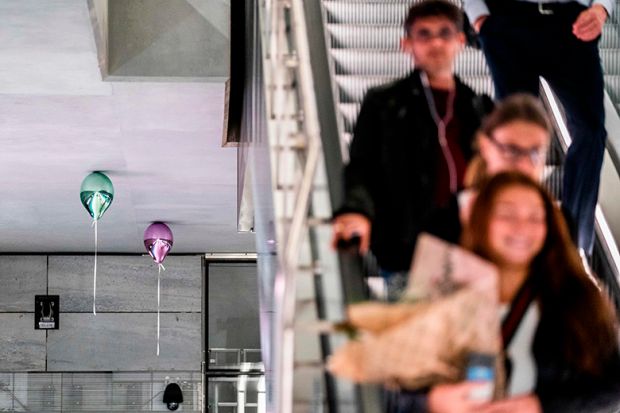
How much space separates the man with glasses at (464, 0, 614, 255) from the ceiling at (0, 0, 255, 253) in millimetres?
3357

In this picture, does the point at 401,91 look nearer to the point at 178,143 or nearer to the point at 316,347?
the point at 316,347

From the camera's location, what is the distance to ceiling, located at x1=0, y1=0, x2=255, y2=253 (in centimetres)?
788

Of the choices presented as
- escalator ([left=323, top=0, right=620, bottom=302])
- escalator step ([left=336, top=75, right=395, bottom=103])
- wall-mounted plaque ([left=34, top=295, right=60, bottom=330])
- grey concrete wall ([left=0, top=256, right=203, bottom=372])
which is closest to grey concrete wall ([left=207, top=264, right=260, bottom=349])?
grey concrete wall ([left=0, top=256, right=203, bottom=372])

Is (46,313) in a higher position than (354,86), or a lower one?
higher

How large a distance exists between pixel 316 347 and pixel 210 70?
4566 mm

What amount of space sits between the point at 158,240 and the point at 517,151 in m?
10.2

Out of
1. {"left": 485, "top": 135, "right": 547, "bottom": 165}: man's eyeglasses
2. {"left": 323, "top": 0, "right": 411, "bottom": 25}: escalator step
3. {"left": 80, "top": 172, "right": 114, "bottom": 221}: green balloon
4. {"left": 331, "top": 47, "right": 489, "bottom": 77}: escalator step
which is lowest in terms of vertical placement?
{"left": 485, "top": 135, "right": 547, "bottom": 165}: man's eyeglasses

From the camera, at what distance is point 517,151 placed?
370cm

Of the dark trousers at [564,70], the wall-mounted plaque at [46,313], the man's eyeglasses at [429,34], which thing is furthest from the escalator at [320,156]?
the wall-mounted plaque at [46,313]

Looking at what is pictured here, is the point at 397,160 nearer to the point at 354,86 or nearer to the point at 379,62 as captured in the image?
the point at 354,86

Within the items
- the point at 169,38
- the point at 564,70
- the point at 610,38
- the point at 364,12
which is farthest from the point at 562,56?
the point at 169,38

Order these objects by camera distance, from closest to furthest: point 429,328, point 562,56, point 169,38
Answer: point 429,328
point 562,56
point 169,38

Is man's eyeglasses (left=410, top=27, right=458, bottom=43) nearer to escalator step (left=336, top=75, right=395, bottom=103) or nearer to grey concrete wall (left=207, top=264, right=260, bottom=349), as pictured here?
escalator step (left=336, top=75, right=395, bottom=103)

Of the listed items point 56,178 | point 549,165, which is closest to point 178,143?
point 56,178
